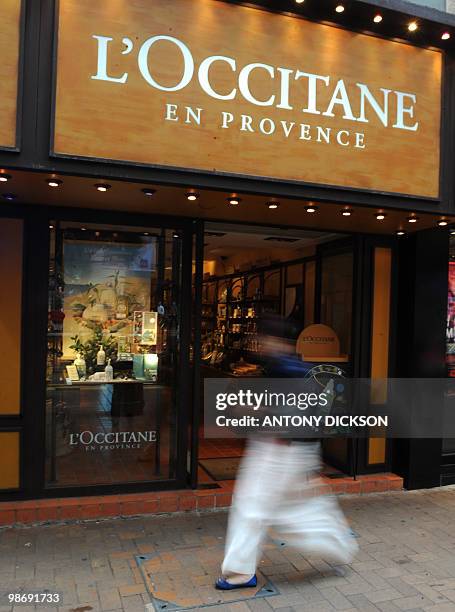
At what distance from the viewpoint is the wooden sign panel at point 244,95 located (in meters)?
3.78

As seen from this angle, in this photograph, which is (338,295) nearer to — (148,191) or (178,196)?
(178,196)

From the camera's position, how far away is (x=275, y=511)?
368 centimetres

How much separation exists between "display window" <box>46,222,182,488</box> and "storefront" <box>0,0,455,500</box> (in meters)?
0.02

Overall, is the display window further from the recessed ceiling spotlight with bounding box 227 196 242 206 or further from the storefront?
the recessed ceiling spotlight with bounding box 227 196 242 206

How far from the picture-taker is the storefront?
12.5ft

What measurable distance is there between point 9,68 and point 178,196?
152 centimetres

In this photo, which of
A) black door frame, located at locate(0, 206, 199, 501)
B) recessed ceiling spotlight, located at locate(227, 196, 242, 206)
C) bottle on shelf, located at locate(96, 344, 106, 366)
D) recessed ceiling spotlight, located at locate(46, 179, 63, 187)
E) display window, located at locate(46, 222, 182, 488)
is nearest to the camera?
recessed ceiling spotlight, located at locate(46, 179, 63, 187)

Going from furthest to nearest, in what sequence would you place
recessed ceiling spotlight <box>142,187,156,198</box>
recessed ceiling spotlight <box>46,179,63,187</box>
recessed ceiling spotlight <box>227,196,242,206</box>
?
recessed ceiling spotlight <box>227,196,242,206</box>, recessed ceiling spotlight <box>142,187,156,198</box>, recessed ceiling spotlight <box>46,179,63,187</box>

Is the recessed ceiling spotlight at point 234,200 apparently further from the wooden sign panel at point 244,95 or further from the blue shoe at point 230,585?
the blue shoe at point 230,585

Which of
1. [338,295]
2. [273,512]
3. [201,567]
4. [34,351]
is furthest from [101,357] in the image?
[338,295]

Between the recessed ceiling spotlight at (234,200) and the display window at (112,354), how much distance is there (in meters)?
0.95

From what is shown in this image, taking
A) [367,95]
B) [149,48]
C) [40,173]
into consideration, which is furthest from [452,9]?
[40,173]

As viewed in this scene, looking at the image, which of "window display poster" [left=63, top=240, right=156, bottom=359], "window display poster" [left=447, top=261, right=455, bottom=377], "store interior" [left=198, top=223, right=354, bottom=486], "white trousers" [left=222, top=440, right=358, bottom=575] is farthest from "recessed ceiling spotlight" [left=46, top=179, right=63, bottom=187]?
"window display poster" [left=447, top=261, right=455, bottom=377]

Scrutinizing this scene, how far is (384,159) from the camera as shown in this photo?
4664 mm
